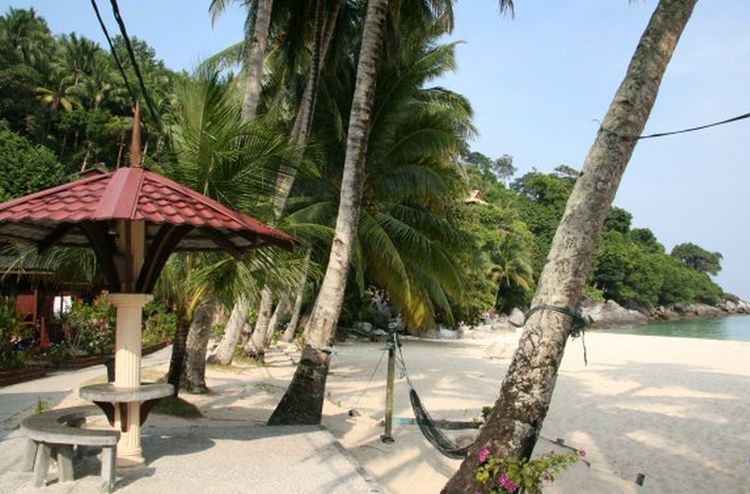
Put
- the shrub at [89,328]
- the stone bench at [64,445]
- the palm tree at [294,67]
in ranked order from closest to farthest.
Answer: the stone bench at [64,445] < the palm tree at [294,67] < the shrub at [89,328]

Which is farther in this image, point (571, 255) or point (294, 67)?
point (294, 67)

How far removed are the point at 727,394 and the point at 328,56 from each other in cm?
1249

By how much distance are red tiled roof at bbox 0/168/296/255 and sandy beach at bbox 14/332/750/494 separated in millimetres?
3124

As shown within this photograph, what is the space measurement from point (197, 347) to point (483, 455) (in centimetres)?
663

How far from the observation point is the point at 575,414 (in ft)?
38.2

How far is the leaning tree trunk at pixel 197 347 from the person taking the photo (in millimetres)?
9930

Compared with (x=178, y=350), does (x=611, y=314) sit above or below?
below

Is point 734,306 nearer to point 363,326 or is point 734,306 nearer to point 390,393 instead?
point 363,326

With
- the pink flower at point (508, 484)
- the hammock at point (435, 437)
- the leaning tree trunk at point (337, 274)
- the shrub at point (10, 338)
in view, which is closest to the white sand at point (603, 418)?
the hammock at point (435, 437)

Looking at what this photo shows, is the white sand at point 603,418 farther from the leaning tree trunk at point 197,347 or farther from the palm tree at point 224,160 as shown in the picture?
the palm tree at point 224,160

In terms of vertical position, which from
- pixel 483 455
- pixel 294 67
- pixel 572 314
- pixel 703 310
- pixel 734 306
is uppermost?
pixel 294 67

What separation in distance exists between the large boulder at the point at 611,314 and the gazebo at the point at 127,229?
54217 millimetres

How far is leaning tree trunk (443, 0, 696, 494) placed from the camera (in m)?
4.83

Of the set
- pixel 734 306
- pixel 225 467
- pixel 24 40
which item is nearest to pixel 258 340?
pixel 225 467
